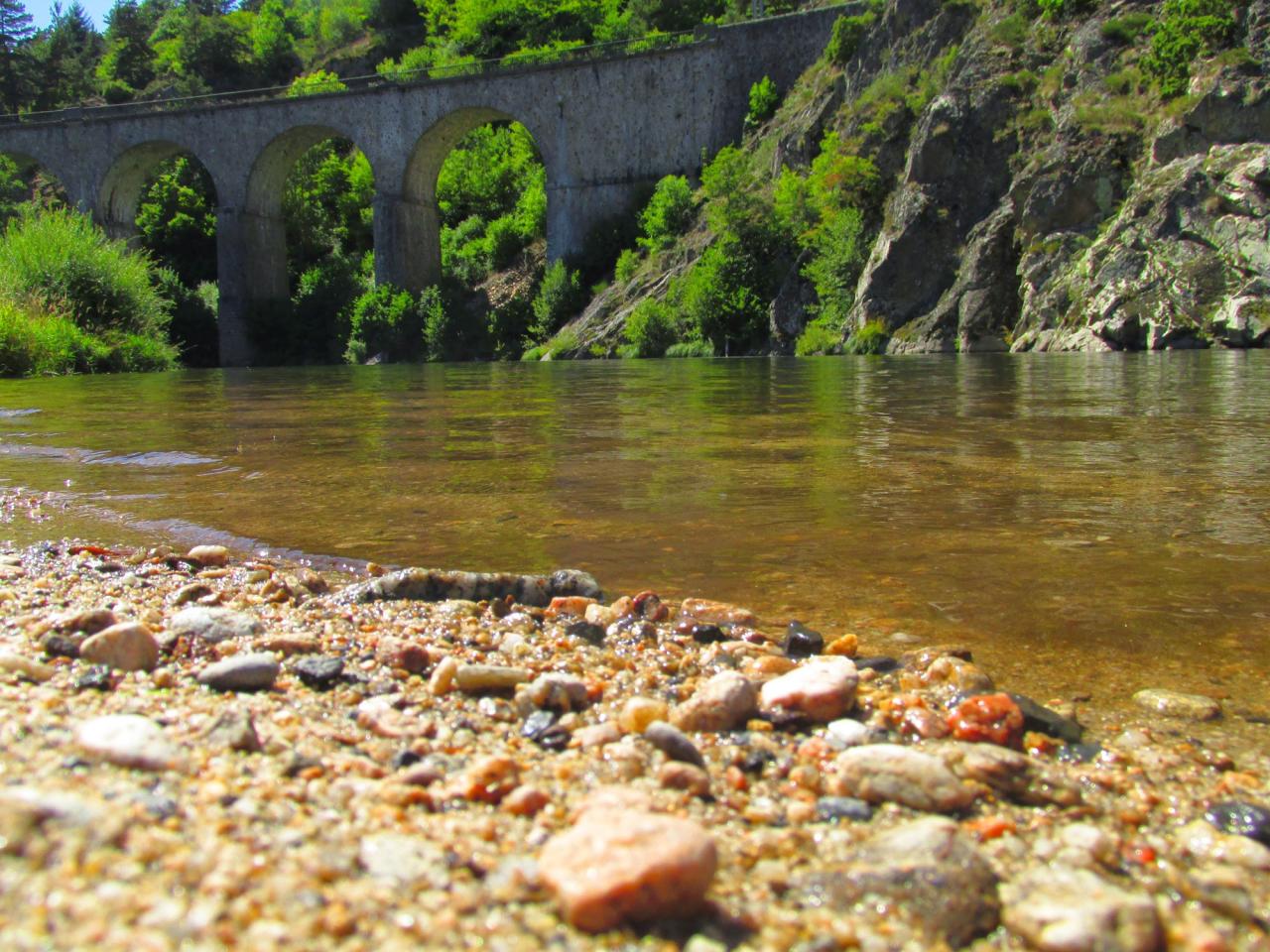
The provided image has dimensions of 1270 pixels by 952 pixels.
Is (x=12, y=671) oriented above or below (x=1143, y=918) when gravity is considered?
above

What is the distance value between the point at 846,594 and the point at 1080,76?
24.8 m

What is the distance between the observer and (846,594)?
8.20 feet

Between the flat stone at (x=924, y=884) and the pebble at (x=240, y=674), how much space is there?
39.3 inches

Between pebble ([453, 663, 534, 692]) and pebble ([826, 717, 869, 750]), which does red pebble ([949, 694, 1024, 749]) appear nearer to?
pebble ([826, 717, 869, 750])

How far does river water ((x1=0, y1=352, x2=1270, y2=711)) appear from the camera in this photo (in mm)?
2246

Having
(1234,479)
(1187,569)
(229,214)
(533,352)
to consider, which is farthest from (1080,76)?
(229,214)

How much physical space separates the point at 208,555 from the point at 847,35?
31.7m

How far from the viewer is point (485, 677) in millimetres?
1743

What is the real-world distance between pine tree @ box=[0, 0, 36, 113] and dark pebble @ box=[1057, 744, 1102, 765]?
83881mm

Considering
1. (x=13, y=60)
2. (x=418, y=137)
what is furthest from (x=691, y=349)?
(x=13, y=60)

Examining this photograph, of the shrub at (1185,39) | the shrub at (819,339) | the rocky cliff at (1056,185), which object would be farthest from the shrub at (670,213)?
the shrub at (1185,39)

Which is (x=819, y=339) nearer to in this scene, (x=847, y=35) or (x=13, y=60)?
(x=847, y=35)

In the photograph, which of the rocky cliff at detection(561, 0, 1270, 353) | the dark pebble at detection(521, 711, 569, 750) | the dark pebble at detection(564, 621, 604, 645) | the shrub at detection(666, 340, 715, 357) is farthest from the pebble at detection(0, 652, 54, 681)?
the shrub at detection(666, 340, 715, 357)

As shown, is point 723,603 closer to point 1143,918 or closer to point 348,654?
point 348,654
